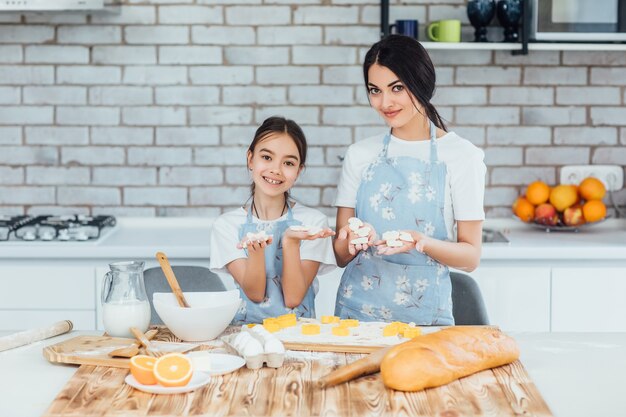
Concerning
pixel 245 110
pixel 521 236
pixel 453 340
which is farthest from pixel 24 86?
pixel 453 340

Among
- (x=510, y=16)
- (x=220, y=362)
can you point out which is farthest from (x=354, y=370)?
(x=510, y=16)

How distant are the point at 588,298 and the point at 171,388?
1.94 metres

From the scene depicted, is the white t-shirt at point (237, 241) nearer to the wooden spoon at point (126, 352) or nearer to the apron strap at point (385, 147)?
the apron strap at point (385, 147)

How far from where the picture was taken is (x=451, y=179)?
7.51 ft

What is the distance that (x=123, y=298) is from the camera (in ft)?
5.93

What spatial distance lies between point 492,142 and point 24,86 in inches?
74.8

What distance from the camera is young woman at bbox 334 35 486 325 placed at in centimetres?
221

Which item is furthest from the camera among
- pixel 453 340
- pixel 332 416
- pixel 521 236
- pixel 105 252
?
pixel 521 236

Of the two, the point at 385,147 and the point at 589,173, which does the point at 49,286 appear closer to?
the point at 385,147

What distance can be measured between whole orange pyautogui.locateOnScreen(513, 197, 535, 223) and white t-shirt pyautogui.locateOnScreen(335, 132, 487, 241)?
1143 millimetres

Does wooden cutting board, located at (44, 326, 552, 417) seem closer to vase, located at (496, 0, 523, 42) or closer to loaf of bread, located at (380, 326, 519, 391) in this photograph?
loaf of bread, located at (380, 326, 519, 391)

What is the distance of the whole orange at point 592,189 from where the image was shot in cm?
337

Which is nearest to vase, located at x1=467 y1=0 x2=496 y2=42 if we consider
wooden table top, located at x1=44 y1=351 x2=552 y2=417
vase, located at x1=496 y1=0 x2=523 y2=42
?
vase, located at x1=496 y1=0 x2=523 y2=42

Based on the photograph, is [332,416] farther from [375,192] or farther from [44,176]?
[44,176]
